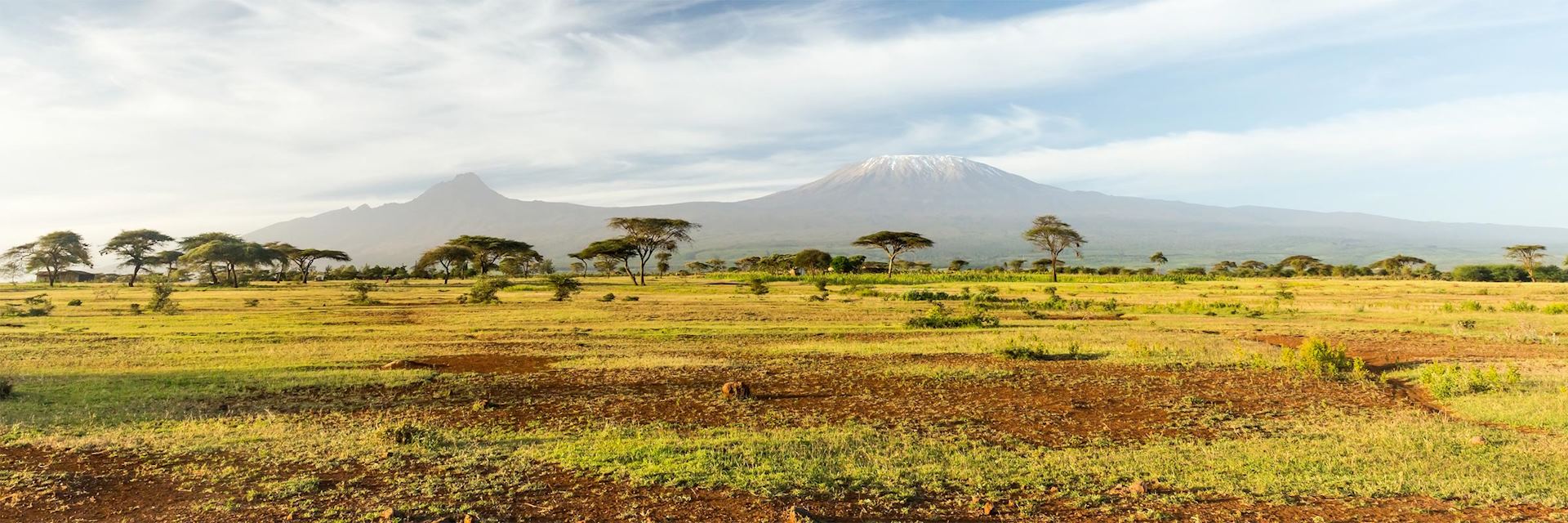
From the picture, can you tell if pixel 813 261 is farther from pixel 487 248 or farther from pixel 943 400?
pixel 943 400

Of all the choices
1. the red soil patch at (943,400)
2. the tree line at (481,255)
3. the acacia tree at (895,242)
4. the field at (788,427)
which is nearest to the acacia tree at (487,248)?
the tree line at (481,255)

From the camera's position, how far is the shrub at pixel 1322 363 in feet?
37.3

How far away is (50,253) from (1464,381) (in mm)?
84346

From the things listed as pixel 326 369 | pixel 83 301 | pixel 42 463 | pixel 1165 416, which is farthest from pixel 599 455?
pixel 83 301

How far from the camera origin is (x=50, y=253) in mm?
57719

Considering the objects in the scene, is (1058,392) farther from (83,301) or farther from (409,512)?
(83,301)

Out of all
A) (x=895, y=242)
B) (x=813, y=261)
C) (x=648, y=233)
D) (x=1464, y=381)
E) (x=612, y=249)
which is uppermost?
(x=648, y=233)

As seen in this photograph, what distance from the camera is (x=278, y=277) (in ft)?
219

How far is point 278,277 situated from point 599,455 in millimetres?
75557

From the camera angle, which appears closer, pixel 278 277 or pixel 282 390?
→ pixel 282 390

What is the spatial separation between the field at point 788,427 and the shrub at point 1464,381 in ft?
0.20

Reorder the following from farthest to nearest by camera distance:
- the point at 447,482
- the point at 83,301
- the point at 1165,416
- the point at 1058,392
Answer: the point at 83,301 < the point at 1058,392 < the point at 1165,416 < the point at 447,482

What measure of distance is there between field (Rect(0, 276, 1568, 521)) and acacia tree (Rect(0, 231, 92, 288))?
186 feet

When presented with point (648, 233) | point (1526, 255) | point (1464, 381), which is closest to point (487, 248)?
point (648, 233)
